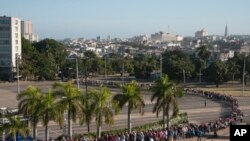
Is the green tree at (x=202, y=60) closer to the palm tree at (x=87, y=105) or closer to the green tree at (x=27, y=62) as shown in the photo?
the green tree at (x=27, y=62)

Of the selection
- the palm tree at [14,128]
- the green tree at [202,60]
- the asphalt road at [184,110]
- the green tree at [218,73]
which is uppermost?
the green tree at [202,60]

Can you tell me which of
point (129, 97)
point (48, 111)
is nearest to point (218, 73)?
point (129, 97)

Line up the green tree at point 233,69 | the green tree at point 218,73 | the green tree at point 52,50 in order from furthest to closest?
1. the green tree at point 52,50
2. the green tree at point 233,69
3. the green tree at point 218,73

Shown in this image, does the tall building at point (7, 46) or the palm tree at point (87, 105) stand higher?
the tall building at point (7, 46)

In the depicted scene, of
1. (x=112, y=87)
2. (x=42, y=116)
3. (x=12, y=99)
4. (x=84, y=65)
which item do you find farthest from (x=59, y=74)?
(x=42, y=116)

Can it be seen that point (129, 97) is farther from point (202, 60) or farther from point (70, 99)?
point (202, 60)

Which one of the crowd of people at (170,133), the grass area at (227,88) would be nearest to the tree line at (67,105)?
the crowd of people at (170,133)

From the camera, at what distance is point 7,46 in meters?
101

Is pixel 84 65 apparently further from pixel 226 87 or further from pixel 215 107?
pixel 215 107

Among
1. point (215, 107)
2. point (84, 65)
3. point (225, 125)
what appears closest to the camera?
point (225, 125)

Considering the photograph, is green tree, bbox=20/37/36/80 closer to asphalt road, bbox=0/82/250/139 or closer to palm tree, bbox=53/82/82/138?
asphalt road, bbox=0/82/250/139

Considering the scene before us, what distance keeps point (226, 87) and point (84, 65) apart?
38.9 meters

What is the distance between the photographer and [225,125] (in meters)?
42.2

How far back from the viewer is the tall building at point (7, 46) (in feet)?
332
